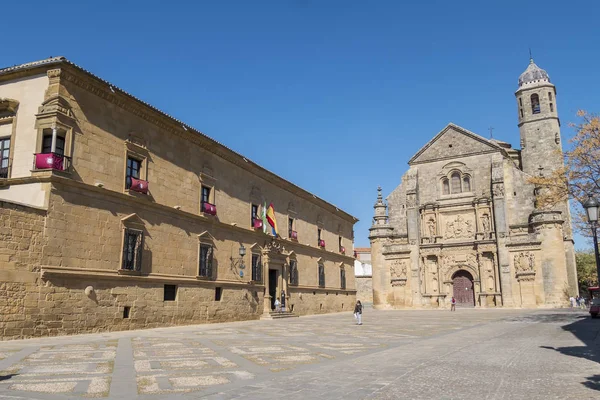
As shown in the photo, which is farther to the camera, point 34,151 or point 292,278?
point 292,278

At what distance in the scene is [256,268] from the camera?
28.3 metres

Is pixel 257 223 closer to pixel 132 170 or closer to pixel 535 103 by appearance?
pixel 132 170

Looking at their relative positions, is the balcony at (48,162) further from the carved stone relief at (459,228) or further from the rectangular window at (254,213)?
the carved stone relief at (459,228)

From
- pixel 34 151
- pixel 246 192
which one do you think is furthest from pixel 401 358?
pixel 246 192

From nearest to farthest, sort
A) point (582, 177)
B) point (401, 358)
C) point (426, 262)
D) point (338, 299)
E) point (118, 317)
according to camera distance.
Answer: point (401, 358)
point (118, 317)
point (582, 177)
point (338, 299)
point (426, 262)

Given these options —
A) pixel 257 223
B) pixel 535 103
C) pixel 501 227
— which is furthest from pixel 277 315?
pixel 535 103

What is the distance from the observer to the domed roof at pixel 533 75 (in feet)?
157

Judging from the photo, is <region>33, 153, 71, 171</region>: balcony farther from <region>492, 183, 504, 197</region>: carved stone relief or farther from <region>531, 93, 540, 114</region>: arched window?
<region>531, 93, 540, 114</region>: arched window

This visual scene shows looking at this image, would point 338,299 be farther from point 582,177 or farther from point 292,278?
point 582,177

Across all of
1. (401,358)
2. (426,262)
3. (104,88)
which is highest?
(104,88)

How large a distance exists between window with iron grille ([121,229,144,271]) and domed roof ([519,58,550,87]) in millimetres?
44007

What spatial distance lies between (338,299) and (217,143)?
2090 centimetres

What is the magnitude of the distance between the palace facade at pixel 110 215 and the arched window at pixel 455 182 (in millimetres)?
24160

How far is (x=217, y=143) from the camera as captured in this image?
985 inches
